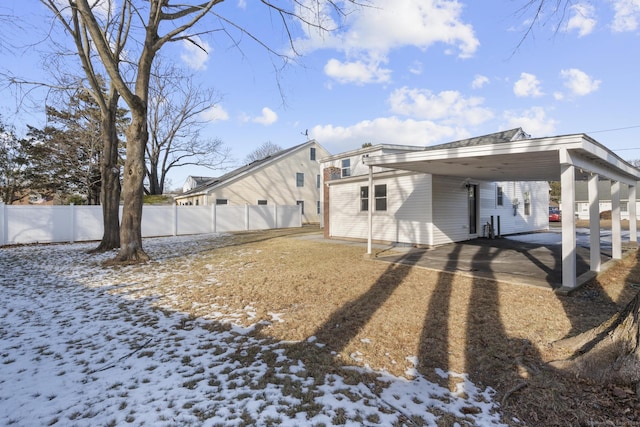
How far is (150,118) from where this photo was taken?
27016 millimetres

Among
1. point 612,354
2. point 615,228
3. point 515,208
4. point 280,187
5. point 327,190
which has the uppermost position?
point 280,187

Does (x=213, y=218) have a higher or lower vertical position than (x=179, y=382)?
higher

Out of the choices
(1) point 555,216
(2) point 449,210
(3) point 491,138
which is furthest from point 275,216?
(1) point 555,216

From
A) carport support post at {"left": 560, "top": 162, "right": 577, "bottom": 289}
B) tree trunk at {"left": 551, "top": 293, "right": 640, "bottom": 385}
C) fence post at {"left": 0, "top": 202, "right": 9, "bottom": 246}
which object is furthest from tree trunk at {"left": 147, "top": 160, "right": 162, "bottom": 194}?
tree trunk at {"left": 551, "top": 293, "right": 640, "bottom": 385}

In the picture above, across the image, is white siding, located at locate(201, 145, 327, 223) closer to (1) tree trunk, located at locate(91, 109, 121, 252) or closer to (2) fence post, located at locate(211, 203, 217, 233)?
(2) fence post, located at locate(211, 203, 217, 233)

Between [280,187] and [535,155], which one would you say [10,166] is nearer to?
[280,187]

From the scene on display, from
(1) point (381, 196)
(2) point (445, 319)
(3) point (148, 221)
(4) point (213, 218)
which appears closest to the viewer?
(2) point (445, 319)

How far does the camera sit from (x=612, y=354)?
2.78 metres

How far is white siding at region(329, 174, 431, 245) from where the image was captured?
1127 cm

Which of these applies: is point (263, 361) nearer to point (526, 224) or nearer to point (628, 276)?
point (628, 276)

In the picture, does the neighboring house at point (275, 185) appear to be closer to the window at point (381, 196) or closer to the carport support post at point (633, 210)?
the window at point (381, 196)

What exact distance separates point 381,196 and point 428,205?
2.19 m

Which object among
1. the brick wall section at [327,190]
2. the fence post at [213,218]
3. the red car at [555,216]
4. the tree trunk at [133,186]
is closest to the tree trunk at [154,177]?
the fence post at [213,218]

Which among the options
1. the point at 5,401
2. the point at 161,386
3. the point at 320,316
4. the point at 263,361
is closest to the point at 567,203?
the point at 320,316
